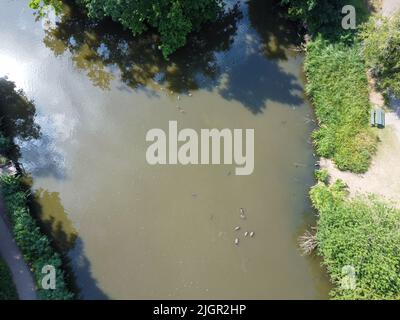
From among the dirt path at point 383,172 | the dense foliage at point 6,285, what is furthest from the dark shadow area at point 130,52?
the dense foliage at point 6,285

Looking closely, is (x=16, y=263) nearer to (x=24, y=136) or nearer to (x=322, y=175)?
(x=24, y=136)

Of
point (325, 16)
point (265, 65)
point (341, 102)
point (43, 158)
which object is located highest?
point (325, 16)

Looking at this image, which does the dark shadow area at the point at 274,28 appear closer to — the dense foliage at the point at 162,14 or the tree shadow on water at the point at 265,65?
the tree shadow on water at the point at 265,65

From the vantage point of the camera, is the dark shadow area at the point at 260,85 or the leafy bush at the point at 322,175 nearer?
the leafy bush at the point at 322,175

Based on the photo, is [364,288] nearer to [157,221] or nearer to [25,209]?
[157,221]

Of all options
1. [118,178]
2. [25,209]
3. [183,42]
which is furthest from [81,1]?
[25,209]

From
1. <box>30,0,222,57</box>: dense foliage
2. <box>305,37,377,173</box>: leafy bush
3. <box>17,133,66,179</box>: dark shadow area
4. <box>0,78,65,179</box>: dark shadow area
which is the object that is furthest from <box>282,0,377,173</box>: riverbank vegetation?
<box>0,78,65,179</box>: dark shadow area

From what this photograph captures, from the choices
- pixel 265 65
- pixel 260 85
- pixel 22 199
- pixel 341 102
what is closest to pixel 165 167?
pixel 22 199
